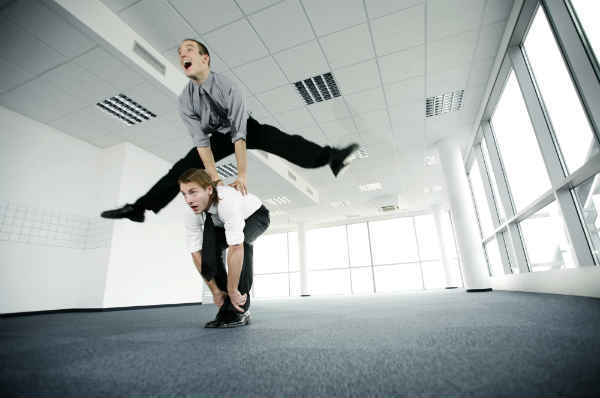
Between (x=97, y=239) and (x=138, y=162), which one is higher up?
(x=138, y=162)

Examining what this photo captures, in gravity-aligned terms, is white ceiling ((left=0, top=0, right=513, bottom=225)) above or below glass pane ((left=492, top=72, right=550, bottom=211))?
above

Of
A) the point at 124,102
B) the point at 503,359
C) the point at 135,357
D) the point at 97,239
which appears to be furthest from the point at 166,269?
the point at 503,359

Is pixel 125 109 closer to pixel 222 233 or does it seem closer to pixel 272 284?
pixel 222 233

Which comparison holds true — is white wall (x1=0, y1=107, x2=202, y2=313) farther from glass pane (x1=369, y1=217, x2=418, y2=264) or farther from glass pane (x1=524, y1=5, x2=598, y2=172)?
glass pane (x1=369, y1=217, x2=418, y2=264)

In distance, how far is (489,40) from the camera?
136 inches

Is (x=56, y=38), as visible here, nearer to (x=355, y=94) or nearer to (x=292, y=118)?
(x=292, y=118)

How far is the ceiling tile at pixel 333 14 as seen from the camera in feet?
9.53

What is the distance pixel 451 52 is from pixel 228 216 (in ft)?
12.2

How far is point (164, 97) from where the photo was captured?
3814 mm

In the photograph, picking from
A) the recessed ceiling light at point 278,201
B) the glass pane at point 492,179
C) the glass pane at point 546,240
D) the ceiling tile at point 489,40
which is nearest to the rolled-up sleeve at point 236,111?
the glass pane at point 546,240

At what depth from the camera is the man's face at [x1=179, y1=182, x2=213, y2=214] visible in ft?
4.83

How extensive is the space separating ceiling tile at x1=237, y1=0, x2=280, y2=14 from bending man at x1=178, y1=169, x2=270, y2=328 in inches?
87.3

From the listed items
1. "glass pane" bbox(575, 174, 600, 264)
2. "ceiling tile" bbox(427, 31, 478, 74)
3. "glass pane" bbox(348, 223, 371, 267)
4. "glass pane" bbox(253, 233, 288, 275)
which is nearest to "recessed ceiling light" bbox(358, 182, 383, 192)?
"glass pane" bbox(348, 223, 371, 267)

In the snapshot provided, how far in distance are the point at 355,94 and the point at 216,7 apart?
2236mm
